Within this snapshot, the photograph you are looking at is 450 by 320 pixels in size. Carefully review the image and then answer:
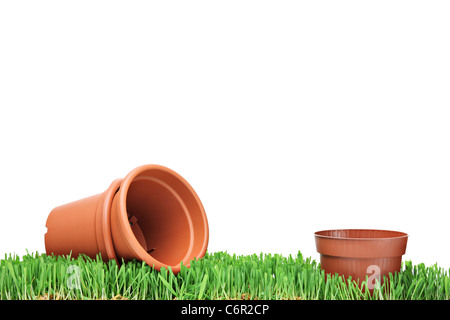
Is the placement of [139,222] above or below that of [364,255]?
above

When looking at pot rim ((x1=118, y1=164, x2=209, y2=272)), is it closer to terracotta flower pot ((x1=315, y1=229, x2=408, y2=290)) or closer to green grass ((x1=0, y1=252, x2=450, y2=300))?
green grass ((x1=0, y1=252, x2=450, y2=300))

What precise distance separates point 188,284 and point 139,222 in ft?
1.97

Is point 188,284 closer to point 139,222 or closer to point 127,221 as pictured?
point 127,221

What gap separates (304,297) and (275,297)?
107 mm

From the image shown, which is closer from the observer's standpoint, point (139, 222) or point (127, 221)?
point (127, 221)

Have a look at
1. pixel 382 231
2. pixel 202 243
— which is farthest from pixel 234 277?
pixel 382 231

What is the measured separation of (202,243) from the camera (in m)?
1.92

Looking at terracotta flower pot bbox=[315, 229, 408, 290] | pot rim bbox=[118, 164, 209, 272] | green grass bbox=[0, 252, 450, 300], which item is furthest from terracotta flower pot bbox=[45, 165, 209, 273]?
terracotta flower pot bbox=[315, 229, 408, 290]

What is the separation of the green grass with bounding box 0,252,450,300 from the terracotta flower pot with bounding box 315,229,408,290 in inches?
1.4

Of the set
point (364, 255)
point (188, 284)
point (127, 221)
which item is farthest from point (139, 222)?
point (364, 255)

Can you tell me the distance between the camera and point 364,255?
61.4 inches

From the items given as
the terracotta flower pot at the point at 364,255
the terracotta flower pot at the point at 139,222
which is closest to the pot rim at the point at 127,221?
the terracotta flower pot at the point at 139,222

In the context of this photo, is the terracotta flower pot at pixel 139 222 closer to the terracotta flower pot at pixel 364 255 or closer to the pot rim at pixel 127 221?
the pot rim at pixel 127 221
